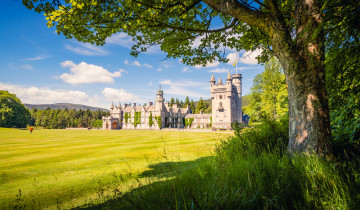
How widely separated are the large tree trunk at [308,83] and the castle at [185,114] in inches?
2553

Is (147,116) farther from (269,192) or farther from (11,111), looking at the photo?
(269,192)

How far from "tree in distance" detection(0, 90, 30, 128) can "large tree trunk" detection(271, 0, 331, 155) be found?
77.3 metres

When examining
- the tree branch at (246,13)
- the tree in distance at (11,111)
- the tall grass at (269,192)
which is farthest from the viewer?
the tree in distance at (11,111)

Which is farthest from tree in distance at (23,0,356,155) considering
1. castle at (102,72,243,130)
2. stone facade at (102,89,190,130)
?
stone facade at (102,89,190,130)

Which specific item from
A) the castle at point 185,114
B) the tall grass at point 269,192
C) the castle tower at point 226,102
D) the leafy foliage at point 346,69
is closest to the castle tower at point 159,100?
the castle at point 185,114

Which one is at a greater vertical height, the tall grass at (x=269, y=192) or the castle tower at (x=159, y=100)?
the castle tower at (x=159, y=100)

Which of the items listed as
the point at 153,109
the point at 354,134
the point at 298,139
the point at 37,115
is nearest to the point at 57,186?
the point at 298,139

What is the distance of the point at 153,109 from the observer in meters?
80.6

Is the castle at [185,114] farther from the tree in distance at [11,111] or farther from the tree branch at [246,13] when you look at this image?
the tree branch at [246,13]

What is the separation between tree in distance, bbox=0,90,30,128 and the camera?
59.1 m

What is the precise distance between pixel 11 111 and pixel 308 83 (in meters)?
80.6

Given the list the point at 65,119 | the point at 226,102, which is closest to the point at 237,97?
the point at 226,102

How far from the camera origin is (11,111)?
60750mm

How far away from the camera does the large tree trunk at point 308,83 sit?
3689mm
